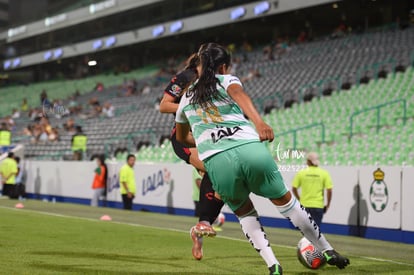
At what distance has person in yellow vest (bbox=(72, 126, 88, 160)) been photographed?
101 ft

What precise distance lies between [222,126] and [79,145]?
26.0 metres

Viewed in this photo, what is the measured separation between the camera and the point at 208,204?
28.4 ft

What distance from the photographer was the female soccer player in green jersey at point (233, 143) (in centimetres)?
628

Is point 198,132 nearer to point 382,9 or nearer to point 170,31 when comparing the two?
point 382,9

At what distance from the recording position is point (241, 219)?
694 centimetres

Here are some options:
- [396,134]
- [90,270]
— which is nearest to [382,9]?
[396,134]

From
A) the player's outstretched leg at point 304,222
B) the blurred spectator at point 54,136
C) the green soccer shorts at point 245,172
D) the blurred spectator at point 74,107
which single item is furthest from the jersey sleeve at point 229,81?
the blurred spectator at point 74,107

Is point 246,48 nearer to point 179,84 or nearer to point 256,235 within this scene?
point 179,84

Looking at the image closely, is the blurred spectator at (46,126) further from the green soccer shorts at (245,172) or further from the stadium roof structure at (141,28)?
the green soccer shorts at (245,172)

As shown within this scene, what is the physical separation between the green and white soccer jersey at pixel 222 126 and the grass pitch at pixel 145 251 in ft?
6.80

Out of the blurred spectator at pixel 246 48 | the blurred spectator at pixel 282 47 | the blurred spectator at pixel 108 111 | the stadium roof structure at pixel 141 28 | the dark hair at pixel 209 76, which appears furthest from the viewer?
the blurred spectator at pixel 246 48

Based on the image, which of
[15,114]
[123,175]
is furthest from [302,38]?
[123,175]

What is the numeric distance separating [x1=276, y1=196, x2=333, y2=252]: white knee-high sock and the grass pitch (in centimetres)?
112

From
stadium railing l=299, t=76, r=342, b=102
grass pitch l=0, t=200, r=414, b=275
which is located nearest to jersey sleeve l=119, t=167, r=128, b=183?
grass pitch l=0, t=200, r=414, b=275
